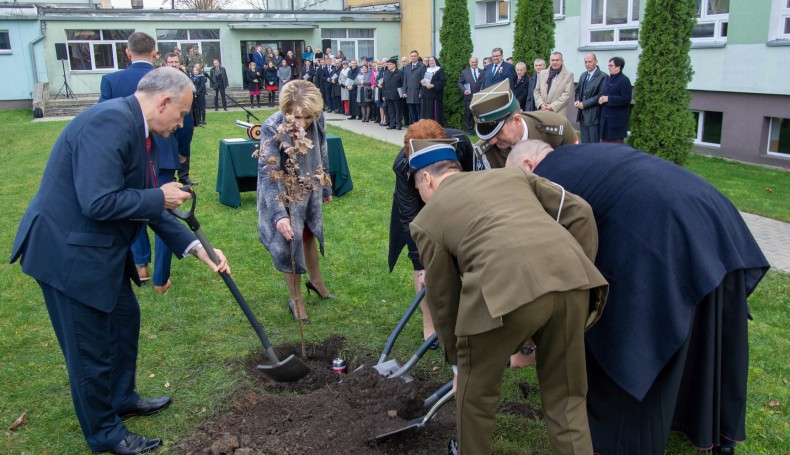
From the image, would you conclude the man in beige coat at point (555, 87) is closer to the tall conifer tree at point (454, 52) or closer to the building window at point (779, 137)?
the building window at point (779, 137)

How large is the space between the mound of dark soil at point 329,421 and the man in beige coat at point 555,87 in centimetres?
937

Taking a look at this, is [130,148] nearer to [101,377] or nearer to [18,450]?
[101,377]

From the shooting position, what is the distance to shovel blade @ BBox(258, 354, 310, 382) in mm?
4227

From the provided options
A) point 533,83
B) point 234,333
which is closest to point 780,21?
point 533,83

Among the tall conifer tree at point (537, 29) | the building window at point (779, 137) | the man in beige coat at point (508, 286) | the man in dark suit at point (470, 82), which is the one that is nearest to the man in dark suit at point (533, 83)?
the tall conifer tree at point (537, 29)

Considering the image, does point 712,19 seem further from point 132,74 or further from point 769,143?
point 132,74

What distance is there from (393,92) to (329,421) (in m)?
15.6

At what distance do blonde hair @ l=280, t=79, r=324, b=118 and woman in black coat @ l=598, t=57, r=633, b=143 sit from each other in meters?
8.33

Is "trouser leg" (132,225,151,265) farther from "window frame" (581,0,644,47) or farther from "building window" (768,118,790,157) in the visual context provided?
"window frame" (581,0,644,47)

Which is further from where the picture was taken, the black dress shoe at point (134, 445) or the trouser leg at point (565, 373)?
the black dress shoe at point (134, 445)

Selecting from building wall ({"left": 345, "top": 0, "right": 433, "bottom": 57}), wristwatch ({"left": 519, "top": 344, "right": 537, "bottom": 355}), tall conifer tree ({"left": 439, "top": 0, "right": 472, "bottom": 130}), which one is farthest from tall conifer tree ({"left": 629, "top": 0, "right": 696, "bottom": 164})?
building wall ({"left": 345, "top": 0, "right": 433, "bottom": 57})

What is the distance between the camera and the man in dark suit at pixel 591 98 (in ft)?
39.2

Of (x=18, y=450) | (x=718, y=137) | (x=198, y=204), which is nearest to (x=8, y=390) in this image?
(x=18, y=450)

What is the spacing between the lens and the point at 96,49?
91.9ft
